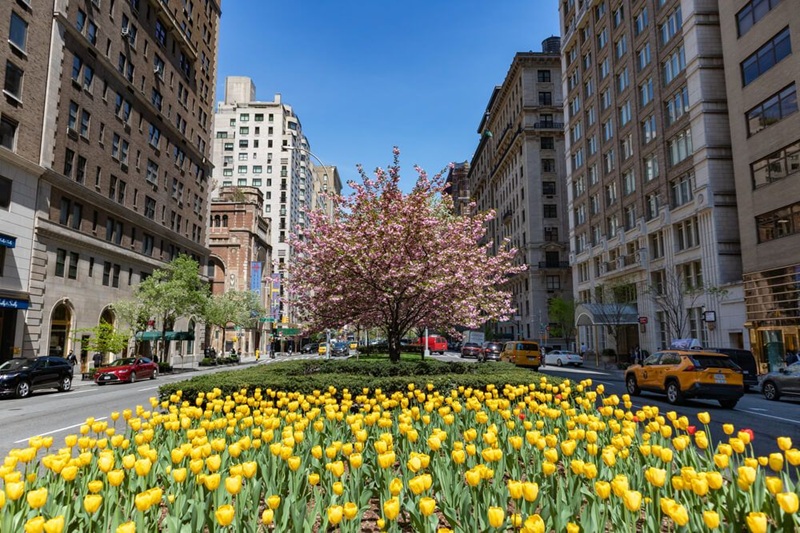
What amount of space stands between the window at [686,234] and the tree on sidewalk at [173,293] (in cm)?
4052

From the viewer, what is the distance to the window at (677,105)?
40312 mm

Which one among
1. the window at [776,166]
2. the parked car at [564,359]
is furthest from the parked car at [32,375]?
the window at [776,166]

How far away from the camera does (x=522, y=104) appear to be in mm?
82188

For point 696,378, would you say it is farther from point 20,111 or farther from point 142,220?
point 142,220

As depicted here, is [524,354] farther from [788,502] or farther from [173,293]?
[788,502]

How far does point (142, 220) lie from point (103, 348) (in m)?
14.5

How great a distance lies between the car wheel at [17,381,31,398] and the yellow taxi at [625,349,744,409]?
26.5 meters

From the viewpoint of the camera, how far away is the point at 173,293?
39562 millimetres

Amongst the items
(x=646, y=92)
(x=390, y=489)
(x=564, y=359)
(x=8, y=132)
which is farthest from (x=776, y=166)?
(x=8, y=132)

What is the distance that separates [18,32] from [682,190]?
48.2m

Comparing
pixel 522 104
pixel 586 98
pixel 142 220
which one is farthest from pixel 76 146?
pixel 522 104

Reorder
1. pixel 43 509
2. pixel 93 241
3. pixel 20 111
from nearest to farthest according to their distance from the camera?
pixel 43 509, pixel 20 111, pixel 93 241

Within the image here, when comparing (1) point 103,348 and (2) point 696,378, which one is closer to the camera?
(2) point 696,378

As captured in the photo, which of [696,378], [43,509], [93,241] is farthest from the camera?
[93,241]
